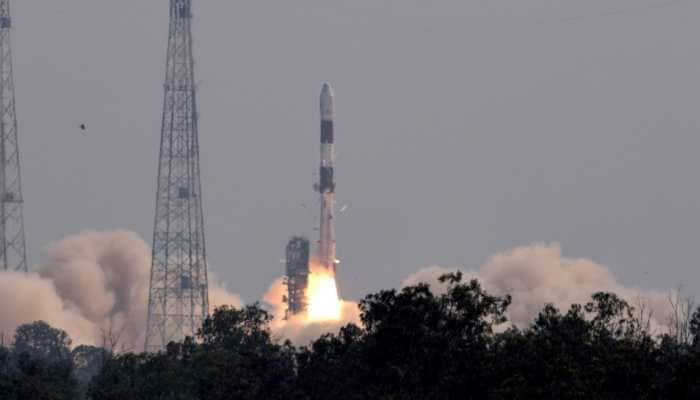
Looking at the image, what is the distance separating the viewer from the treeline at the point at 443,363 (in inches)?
5157

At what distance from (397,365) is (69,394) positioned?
43.8 m

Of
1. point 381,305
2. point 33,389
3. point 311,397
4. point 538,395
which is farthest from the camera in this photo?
point 33,389

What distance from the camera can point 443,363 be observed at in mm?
140625

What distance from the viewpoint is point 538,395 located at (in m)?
129

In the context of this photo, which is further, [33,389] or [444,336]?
[33,389]

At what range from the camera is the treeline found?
13100 cm

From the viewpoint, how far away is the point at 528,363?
432ft

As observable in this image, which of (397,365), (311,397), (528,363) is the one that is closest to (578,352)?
(528,363)

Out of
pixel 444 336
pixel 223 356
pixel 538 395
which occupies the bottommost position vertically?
pixel 538 395

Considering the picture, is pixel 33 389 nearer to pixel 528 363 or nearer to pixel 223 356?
pixel 223 356

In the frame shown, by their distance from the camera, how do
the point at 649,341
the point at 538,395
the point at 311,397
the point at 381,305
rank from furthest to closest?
the point at 311,397, the point at 381,305, the point at 649,341, the point at 538,395

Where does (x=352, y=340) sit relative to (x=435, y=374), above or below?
above

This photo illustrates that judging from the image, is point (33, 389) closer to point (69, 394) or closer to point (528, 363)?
point (69, 394)

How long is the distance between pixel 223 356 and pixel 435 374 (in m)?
34.3
